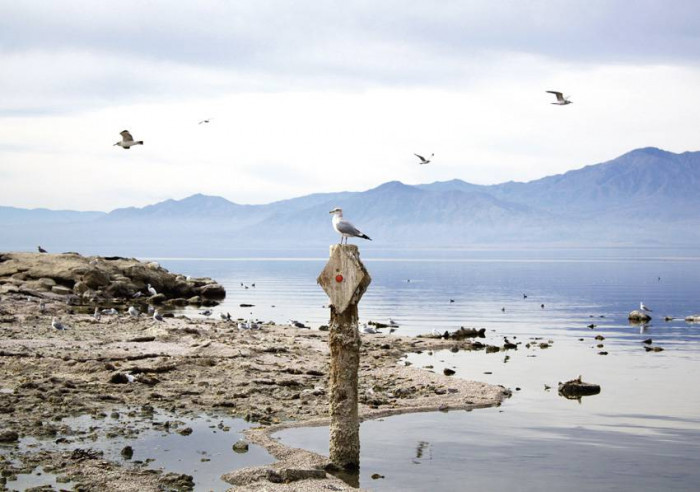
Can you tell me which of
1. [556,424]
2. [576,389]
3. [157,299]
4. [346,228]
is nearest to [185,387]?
[346,228]

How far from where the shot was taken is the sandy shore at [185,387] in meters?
15.9

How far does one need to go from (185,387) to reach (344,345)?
8.39 m

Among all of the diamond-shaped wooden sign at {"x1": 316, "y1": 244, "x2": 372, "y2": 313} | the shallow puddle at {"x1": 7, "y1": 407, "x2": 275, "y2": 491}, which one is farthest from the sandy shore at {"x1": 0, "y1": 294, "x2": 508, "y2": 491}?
the diamond-shaped wooden sign at {"x1": 316, "y1": 244, "x2": 372, "y2": 313}

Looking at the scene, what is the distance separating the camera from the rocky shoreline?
52.1 ft

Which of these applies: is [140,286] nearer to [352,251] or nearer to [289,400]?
[289,400]

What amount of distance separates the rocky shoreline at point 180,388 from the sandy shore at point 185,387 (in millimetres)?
34

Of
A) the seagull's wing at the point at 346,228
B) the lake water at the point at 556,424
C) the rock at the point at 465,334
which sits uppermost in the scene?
the seagull's wing at the point at 346,228

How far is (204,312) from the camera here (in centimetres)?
5328

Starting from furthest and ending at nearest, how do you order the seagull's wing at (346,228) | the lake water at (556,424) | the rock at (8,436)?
the seagull's wing at (346,228) < the lake water at (556,424) < the rock at (8,436)

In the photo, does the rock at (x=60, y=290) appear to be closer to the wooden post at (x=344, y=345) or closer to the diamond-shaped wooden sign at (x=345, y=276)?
the wooden post at (x=344, y=345)

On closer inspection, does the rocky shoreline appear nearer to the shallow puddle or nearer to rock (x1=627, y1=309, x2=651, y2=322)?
the shallow puddle

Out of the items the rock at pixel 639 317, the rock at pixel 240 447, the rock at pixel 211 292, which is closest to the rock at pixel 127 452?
the rock at pixel 240 447

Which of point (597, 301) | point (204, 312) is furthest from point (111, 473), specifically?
point (597, 301)

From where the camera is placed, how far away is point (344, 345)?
17141mm
